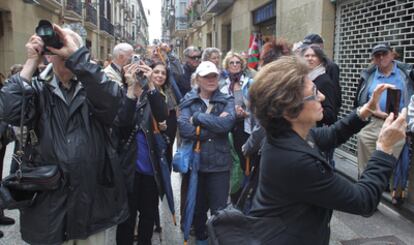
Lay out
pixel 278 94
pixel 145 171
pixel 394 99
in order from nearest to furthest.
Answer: pixel 278 94 < pixel 394 99 < pixel 145 171

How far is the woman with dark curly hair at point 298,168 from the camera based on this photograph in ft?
5.26

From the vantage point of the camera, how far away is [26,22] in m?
14.0

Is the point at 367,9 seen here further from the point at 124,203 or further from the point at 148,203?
the point at 124,203

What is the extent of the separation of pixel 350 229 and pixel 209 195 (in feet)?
6.18

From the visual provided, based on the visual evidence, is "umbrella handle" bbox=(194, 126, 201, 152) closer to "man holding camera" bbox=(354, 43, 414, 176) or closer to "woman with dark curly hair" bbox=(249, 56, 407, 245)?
"woman with dark curly hair" bbox=(249, 56, 407, 245)

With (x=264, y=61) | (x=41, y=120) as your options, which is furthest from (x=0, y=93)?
(x=264, y=61)

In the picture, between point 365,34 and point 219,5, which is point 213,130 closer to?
point 365,34

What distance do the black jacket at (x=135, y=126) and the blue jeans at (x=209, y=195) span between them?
17.1 inches

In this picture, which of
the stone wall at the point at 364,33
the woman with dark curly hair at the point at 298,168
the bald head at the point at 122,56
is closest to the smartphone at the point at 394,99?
the woman with dark curly hair at the point at 298,168

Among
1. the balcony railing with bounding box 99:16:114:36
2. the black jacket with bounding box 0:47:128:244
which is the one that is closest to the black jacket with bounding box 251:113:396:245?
the black jacket with bounding box 0:47:128:244

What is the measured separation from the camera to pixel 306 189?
62.9 inches

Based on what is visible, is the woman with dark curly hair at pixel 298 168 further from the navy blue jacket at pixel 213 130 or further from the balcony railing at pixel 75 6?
the balcony railing at pixel 75 6

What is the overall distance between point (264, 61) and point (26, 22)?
487 inches

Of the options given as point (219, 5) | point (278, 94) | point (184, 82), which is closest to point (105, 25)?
point (219, 5)
